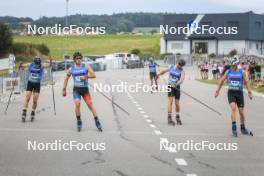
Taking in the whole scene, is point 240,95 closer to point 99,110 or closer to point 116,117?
point 116,117

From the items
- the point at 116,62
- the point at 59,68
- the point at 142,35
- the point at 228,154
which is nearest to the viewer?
the point at 228,154

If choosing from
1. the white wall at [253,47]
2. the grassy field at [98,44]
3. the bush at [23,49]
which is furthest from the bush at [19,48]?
the white wall at [253,47]

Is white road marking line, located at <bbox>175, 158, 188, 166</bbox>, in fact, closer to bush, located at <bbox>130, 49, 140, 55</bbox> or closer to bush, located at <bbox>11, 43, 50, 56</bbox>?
bush, located at <bbox>11, 43, 50, 56</bbox>

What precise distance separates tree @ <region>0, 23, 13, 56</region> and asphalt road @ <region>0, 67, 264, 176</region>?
172 ft

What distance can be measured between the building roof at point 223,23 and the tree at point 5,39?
1574 inches

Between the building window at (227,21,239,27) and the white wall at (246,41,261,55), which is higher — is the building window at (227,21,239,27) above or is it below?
above

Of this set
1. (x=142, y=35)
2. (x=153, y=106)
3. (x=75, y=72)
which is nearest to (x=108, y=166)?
(x=75, y=72)

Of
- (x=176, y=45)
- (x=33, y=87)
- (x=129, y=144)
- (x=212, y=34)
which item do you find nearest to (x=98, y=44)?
(x=176, y=45)

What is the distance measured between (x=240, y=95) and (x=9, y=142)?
5.48m

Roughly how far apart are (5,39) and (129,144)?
6326 centimetres

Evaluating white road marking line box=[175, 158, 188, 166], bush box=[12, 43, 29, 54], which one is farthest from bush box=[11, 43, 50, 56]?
white road marking line box=[175, 158, 188, 166]

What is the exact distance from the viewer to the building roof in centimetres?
10762

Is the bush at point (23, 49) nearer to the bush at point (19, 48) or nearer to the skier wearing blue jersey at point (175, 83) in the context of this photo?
the bush at point (19, 48)

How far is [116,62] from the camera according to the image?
9156 centimetres
